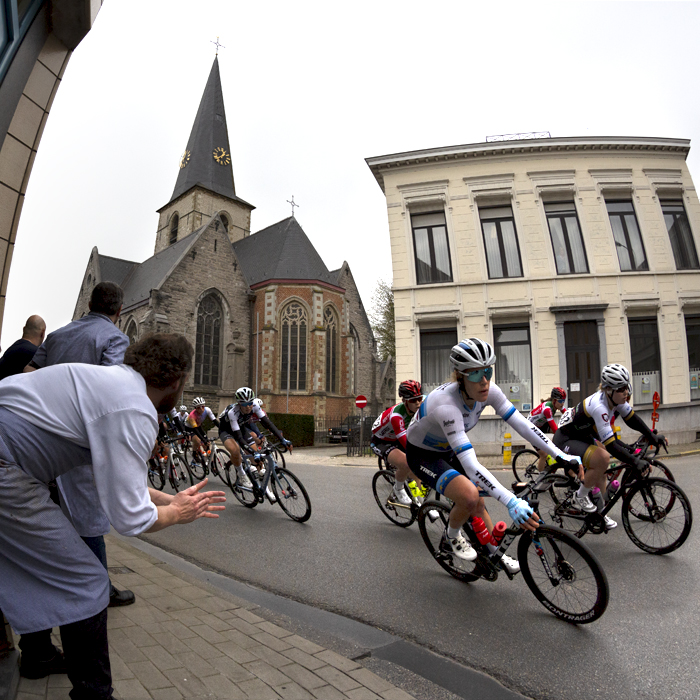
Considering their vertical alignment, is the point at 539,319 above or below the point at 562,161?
below

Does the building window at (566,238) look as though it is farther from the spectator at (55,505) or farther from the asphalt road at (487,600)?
the spectator at (55,505)

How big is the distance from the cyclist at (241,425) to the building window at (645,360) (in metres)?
13.7

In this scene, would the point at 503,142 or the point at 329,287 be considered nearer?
the point at 503,142

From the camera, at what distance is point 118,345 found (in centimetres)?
382

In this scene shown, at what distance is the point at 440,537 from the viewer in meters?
4.61

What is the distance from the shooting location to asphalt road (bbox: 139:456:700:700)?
2957mm

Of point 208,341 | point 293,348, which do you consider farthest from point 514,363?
point 208,341

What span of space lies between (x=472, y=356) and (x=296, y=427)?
24272 millimetres

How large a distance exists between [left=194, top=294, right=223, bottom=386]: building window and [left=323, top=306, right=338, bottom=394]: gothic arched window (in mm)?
7641

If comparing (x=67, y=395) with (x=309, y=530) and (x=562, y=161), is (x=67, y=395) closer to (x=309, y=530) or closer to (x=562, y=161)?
(x=309, y=530)

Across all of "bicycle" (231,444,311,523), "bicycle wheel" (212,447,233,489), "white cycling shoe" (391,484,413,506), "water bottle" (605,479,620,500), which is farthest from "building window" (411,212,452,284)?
"water bottle" (605,479,620,500)

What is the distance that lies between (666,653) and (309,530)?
425 cm

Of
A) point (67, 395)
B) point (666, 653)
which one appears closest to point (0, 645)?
point (67, 395)

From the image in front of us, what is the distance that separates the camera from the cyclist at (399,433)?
6502mm
